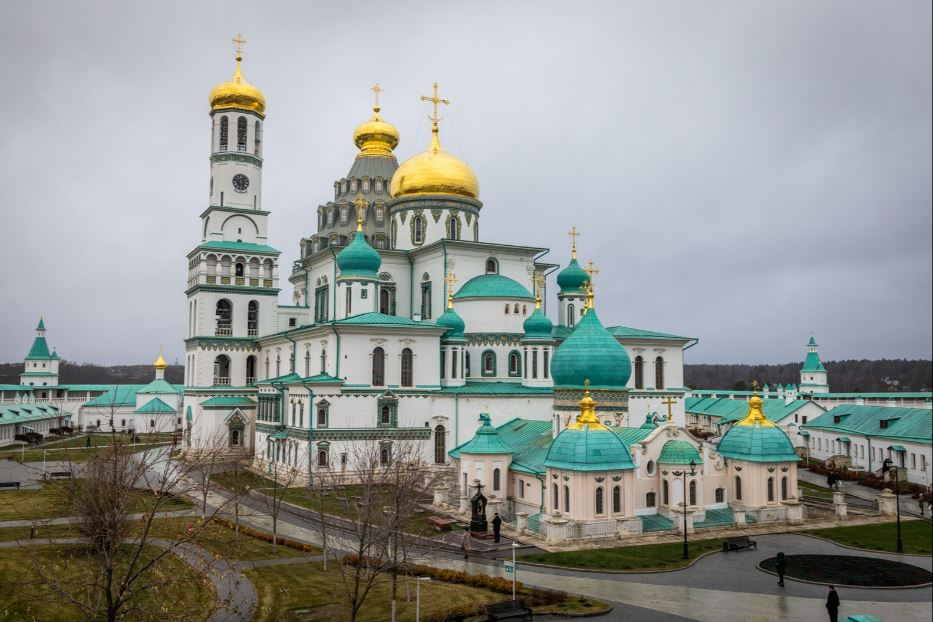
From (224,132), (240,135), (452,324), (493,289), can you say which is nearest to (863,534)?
(452,324)

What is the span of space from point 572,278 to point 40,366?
7126cm

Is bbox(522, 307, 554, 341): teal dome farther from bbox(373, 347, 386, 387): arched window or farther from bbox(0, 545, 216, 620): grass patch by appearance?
bbox(0, 545, 216, 620): grass patch

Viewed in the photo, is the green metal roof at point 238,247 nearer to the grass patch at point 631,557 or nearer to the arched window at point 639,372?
the arched window at point 639,372

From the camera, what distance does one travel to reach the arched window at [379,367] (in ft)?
126

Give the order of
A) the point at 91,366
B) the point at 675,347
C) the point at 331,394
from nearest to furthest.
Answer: the point at 331,394 → the point at 675,347 → the point at 91,366

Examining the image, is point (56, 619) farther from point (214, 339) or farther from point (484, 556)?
point (214, 339)

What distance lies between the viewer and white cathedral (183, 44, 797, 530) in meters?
28.7

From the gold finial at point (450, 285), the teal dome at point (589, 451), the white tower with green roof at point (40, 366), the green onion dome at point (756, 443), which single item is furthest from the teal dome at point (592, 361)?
the white tower with green roof at point (40, 366)

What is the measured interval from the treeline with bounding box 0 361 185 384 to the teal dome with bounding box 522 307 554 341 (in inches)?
3326

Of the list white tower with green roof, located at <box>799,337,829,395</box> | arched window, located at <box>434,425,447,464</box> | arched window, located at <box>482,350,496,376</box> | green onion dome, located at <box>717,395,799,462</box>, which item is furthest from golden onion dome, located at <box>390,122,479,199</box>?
white tower with green roof, located at <box>799,337,829,395</box>

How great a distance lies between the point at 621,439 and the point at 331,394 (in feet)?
48.2

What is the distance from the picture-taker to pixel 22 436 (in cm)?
6109

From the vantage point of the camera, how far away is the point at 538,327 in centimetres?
4188

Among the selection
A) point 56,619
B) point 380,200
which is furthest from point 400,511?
point 380,200
